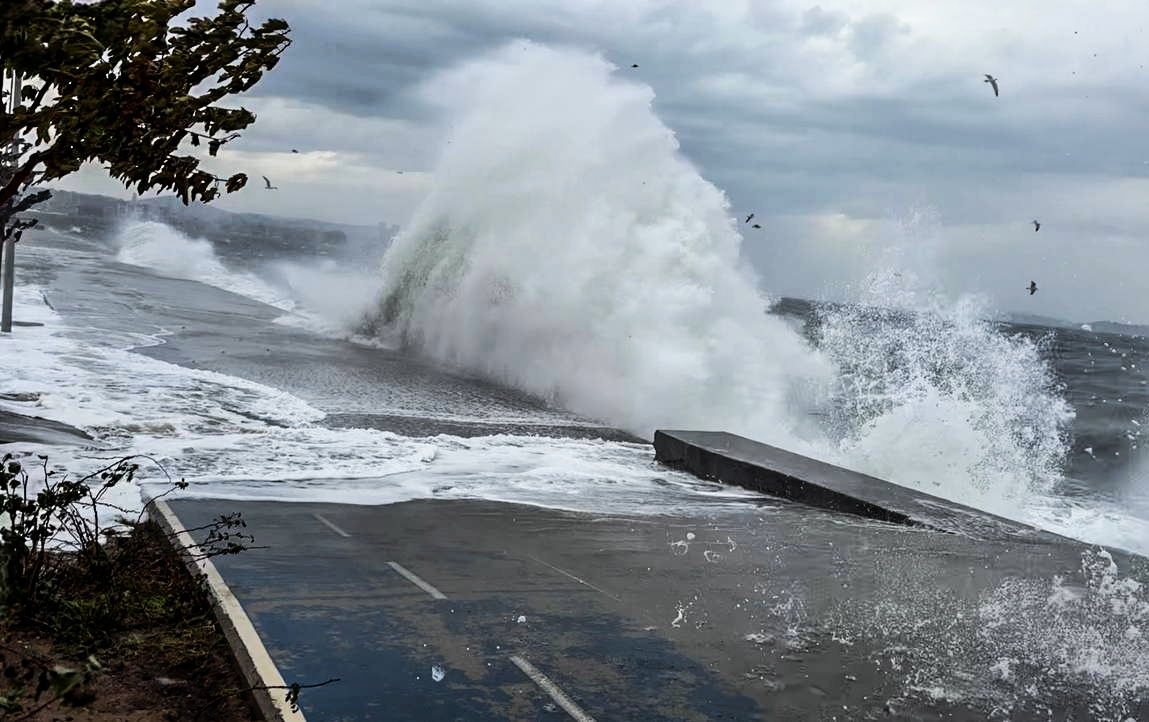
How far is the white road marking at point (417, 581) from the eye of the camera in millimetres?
7242

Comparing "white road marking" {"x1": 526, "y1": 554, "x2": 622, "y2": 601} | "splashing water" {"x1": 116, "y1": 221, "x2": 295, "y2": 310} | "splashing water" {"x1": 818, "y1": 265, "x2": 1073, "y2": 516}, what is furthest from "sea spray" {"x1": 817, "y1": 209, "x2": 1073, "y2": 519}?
"splashing water" {"x1": 116, "y1": 221, "x2": 295, "y2": 310}

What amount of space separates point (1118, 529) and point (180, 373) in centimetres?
1476

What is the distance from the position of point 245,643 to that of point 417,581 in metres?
1.98

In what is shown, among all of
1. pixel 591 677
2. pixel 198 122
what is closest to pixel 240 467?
pixel 591 677

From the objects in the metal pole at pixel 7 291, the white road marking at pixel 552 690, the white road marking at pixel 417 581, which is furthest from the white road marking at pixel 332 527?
the metal pole at pixel 7 291

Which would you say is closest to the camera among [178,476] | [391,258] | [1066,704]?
[1066,704]

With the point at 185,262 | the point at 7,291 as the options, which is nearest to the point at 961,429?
the point at 7,291

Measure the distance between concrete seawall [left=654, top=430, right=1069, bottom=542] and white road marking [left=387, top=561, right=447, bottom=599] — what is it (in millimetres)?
5393

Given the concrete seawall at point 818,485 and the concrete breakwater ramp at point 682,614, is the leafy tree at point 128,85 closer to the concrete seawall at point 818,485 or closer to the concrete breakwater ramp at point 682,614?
the concrete breakwater ramp at point 682,614

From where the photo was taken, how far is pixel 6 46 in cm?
276

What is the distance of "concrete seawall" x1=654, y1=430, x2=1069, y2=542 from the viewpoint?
10875 millimetres

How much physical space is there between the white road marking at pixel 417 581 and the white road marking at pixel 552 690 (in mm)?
1355

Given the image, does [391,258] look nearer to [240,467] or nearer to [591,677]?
[240,467]

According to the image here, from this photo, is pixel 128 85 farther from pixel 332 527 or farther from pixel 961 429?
pixel 961 429
